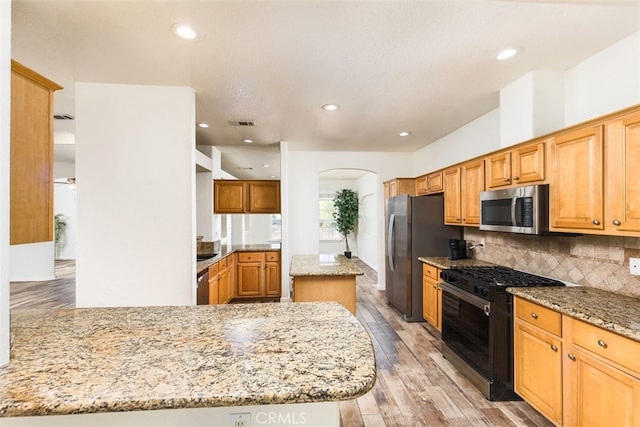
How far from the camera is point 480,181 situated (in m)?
3.09

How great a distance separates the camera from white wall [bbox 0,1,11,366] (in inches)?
41.5

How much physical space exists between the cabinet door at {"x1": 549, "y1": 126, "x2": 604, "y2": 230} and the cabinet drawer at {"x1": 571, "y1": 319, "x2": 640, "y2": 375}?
2.11 feet

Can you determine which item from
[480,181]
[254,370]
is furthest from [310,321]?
[480,181]

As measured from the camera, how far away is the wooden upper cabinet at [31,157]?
1.14 meters

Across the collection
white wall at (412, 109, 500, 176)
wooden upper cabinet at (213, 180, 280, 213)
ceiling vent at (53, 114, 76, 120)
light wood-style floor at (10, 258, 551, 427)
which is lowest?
light wood-style floor at (10, 258, 551, 427)

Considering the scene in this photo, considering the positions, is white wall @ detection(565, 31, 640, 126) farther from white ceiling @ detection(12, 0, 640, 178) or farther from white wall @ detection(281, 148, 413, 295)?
white wall @ detection(281, 148, 413, 295)

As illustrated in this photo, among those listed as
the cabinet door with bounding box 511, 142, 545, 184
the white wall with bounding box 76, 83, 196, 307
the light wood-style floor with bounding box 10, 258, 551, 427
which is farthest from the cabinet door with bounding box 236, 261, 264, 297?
the cabinet door with bounding box 511, 142, 545, 184

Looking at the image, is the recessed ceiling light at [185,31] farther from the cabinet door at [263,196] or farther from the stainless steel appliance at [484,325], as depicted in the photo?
the cabinet door at [263,196]

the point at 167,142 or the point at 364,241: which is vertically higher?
the point at 167,142

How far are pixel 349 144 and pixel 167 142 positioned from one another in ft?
10.2

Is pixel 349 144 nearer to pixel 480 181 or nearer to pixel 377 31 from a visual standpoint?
pixel 480 181

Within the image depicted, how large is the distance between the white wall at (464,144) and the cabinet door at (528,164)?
94 centimetres

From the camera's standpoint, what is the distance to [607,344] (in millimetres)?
1559

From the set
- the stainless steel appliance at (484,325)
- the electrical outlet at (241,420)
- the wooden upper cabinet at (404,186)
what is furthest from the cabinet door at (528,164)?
the electrical outlet at (241,420)
